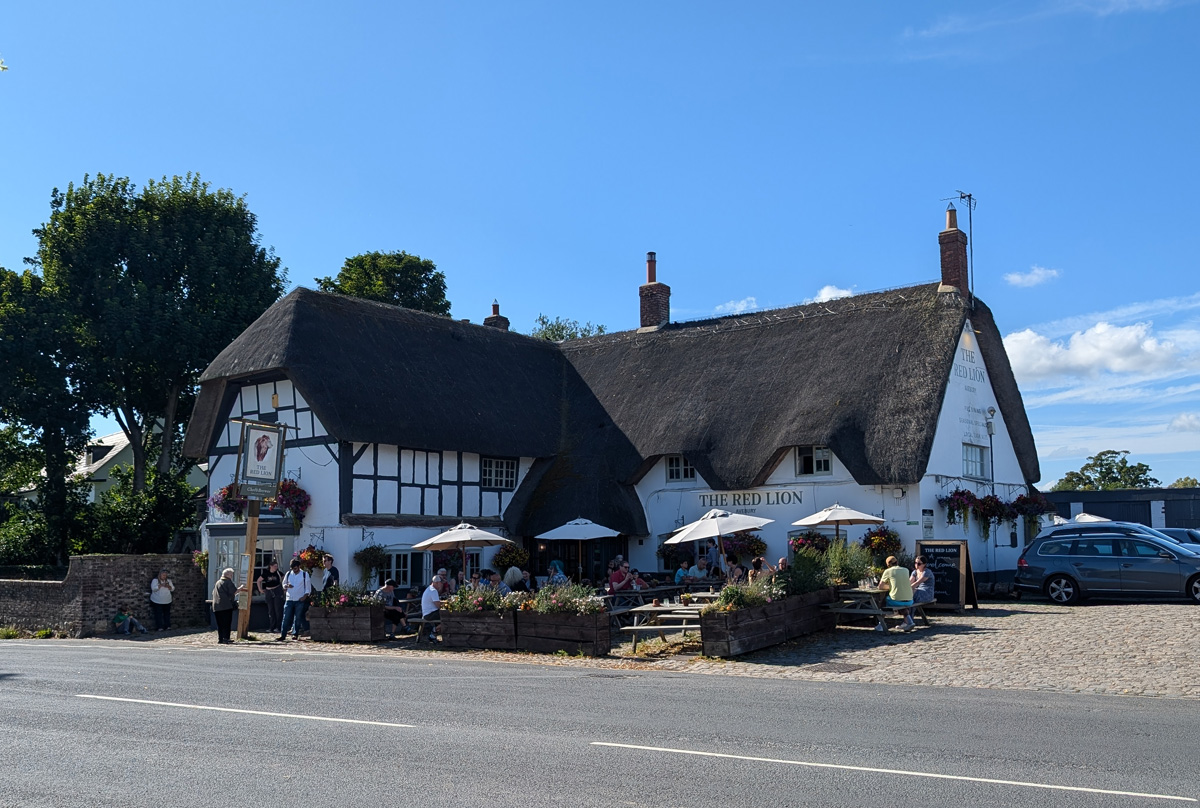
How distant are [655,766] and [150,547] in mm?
27583

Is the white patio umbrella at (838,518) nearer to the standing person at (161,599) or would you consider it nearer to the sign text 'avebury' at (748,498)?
the sign text 'avebury' at (748,498)

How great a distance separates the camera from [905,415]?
2362cm

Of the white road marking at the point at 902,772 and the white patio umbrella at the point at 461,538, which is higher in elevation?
the white patio umbrella at the point at 461,538

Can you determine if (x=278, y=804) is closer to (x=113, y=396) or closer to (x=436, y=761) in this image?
(x=436, y=761)

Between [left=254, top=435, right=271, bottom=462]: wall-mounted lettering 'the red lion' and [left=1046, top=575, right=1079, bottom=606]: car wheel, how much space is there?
52.4ft

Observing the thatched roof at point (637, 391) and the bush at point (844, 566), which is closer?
the bush at point (844, 566)

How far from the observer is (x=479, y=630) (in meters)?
17.3

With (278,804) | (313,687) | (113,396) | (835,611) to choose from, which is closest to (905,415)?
(835,611)

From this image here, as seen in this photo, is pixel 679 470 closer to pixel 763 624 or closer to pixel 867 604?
pixel 867 604

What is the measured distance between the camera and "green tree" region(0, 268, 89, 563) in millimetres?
32500

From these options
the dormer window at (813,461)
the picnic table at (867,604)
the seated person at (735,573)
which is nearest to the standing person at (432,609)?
the seated person at (735,573)

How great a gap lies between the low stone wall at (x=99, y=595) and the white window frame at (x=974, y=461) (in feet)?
62.9

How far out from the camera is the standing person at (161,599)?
79.6ft

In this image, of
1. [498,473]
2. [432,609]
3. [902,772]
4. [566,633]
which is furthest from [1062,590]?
[902,772]
